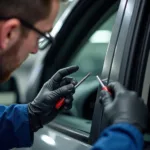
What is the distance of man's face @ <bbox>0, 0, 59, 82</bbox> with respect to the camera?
4.67 feet


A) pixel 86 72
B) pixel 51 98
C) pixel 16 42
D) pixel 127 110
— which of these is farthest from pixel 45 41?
pixel 127 110

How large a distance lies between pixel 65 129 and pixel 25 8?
0.91 metres

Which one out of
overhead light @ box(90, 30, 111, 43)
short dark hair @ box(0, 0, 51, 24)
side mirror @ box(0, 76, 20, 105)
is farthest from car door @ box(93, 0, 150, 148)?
side mirror @ box(0, 76, 20, 105)

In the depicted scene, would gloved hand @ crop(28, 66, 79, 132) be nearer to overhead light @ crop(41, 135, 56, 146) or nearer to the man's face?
overhead light @ crop(41, 135, 56, 146)

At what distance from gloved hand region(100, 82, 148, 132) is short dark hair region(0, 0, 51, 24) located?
0.40 m

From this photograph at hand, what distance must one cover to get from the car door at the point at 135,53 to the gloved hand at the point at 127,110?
143mm

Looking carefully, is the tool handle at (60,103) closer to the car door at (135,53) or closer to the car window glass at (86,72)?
the car window glass at (86,72)

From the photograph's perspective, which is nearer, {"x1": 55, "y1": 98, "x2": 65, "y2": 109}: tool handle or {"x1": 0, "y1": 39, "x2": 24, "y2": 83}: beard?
{"x1": 0, "y1": 39, "x2": 24, "y2": 83}: beard

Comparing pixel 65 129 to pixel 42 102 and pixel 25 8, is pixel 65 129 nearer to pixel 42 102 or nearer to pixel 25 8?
pixel 42 102

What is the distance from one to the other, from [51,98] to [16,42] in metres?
0.58

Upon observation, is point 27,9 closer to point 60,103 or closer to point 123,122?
point 123,122

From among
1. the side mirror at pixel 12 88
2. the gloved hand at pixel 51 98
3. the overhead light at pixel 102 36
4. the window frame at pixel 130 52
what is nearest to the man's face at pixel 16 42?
the window frame at pixel 130 52

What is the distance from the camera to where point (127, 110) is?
4.56ft

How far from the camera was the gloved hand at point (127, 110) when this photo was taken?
138cm
